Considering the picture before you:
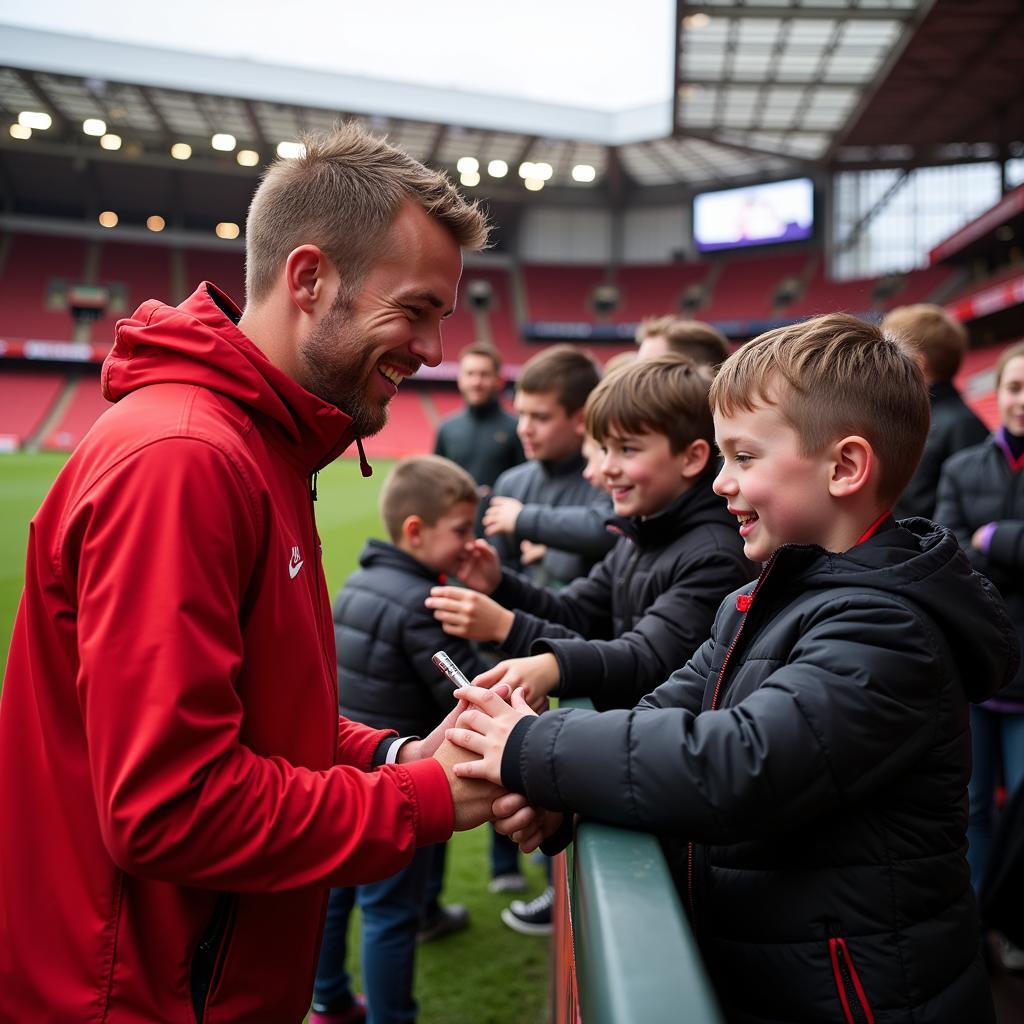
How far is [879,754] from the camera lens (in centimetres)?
121

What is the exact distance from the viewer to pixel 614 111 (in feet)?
100

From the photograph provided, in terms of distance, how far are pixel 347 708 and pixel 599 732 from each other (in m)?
1.93

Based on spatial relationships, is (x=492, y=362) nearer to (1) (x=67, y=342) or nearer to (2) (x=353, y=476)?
(2) (x=353, y=476)

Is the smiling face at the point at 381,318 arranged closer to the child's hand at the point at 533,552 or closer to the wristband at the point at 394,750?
the wristband at the point at 394,750

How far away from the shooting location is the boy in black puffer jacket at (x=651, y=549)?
2100mm

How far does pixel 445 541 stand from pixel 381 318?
1.49 metres

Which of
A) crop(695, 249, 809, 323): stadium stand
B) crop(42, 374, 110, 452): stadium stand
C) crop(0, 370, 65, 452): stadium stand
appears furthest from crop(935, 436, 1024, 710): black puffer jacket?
crop(695, 249, 809, 323): stadium stand

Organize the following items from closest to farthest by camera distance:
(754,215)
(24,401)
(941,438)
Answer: (941,438) → (24,401) → (754,215)

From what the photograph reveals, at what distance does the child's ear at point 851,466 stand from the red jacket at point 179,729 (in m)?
0.81

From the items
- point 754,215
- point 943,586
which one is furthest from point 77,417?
point 943,586

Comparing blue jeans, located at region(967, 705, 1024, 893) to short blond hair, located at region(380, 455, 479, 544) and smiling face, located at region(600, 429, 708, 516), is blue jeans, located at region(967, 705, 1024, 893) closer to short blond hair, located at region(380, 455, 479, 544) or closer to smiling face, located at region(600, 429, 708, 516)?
smiling face, located at region(600, 429, 708, 516)

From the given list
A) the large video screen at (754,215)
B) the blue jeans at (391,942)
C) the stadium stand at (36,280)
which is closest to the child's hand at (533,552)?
the blue jeans at (391,942)

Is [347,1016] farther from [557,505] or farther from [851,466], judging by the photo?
[851,466]

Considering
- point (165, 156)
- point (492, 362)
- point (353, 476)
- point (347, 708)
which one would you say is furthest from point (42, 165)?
point (347, 708)
